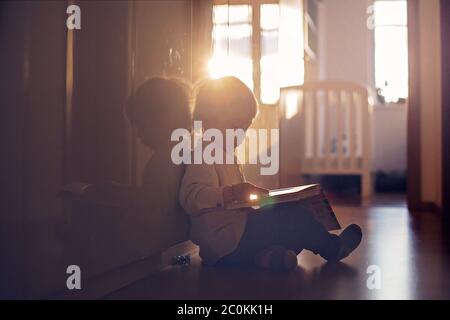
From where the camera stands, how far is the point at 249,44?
134 cm

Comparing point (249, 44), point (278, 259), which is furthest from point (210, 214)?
point (249, 44)

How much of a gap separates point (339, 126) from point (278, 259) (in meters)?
2.43

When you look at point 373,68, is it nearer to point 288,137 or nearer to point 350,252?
point 288,137

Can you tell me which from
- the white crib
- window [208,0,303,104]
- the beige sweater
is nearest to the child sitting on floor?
the beige sweater

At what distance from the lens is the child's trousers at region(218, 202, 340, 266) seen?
3.56ft


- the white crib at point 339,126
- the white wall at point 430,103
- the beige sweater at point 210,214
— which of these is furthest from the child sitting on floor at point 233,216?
the white crib at point 339,126

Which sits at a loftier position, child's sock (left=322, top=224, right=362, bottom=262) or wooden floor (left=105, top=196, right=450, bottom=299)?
child's sock (left=322, top=224, right=362, bottom=262)

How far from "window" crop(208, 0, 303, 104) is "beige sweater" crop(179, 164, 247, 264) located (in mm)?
257

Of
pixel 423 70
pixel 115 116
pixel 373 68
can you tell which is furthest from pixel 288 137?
pixel 115 116

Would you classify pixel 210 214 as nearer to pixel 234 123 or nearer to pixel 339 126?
pixel 234 123

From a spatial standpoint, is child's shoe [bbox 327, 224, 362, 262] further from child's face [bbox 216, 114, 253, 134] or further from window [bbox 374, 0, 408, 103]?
window [bbox 374, 0, 408, 103]

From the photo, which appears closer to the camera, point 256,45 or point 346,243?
point 346,243

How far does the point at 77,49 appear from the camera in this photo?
83cm

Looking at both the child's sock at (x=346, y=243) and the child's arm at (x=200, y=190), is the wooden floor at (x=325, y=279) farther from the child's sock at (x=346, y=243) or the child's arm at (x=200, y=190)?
the child's arm at (x=200, y=190)
